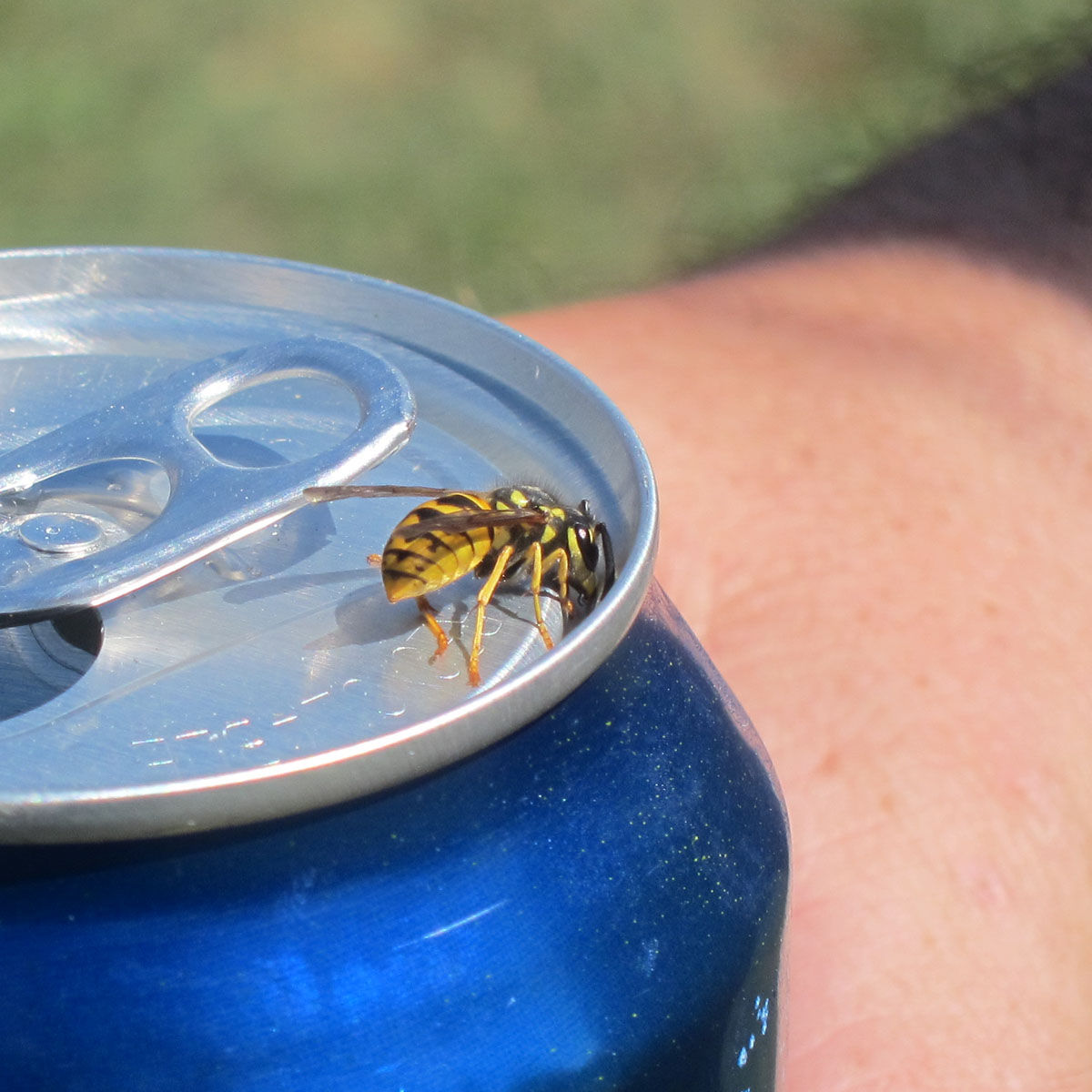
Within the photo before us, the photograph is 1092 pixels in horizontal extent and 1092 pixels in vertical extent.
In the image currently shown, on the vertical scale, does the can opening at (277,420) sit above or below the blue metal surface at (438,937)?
above

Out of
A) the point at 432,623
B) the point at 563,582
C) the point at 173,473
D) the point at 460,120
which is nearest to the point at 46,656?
the point at 173,473

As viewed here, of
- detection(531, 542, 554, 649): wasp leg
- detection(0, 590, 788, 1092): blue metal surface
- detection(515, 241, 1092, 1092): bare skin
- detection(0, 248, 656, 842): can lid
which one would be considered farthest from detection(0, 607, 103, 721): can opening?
detection(515, 241, 1092, 1092): bare skin

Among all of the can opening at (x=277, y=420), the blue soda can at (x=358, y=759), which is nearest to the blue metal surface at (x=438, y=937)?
the blue soda can at (x=358, y=759)

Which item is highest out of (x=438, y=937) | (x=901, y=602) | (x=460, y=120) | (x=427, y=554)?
(x=427, y=554)

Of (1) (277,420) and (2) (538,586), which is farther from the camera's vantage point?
(1) (277,420)

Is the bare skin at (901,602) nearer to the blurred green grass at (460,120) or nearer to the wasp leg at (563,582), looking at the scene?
the wasp leg at (563,582)

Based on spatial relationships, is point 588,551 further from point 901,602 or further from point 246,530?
point 901,602

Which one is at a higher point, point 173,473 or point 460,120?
point 173,473

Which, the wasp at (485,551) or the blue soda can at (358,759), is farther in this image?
the wasp at (485,551)
